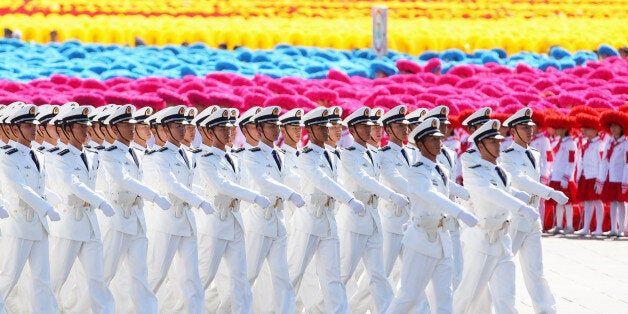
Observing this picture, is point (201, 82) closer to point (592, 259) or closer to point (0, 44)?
point (592, 259)

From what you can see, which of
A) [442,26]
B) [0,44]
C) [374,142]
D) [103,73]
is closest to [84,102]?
[103,73]

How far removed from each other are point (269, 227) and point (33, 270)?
1783mm

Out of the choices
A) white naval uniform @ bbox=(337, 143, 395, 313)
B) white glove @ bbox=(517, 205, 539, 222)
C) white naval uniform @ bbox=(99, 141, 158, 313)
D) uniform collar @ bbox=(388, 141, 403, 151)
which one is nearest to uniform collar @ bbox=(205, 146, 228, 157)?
white naval uniform @ bbox=(99, 141, 158, 313)

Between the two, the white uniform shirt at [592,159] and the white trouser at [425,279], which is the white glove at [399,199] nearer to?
the white trouser at [425,279]

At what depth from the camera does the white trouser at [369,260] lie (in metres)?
11.8

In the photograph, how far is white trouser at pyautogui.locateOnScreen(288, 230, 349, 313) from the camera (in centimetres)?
1158

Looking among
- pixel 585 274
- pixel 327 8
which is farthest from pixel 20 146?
pixel 327 8

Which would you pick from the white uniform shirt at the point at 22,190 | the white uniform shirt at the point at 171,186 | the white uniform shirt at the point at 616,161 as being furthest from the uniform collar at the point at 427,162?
the white uniform shirt at the point at 616,161

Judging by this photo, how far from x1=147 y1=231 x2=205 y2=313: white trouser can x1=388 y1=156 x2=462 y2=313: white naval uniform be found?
1.58 metres

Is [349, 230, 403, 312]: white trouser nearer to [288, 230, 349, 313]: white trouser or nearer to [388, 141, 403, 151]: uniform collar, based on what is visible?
[288, 230, 349, 313]: white trouser

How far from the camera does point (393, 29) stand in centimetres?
3794

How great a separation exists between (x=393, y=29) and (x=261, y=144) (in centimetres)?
2626

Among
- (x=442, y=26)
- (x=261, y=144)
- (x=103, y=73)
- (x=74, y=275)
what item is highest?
(x=261, y=144)

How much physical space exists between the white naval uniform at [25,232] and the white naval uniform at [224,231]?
4.13ft
